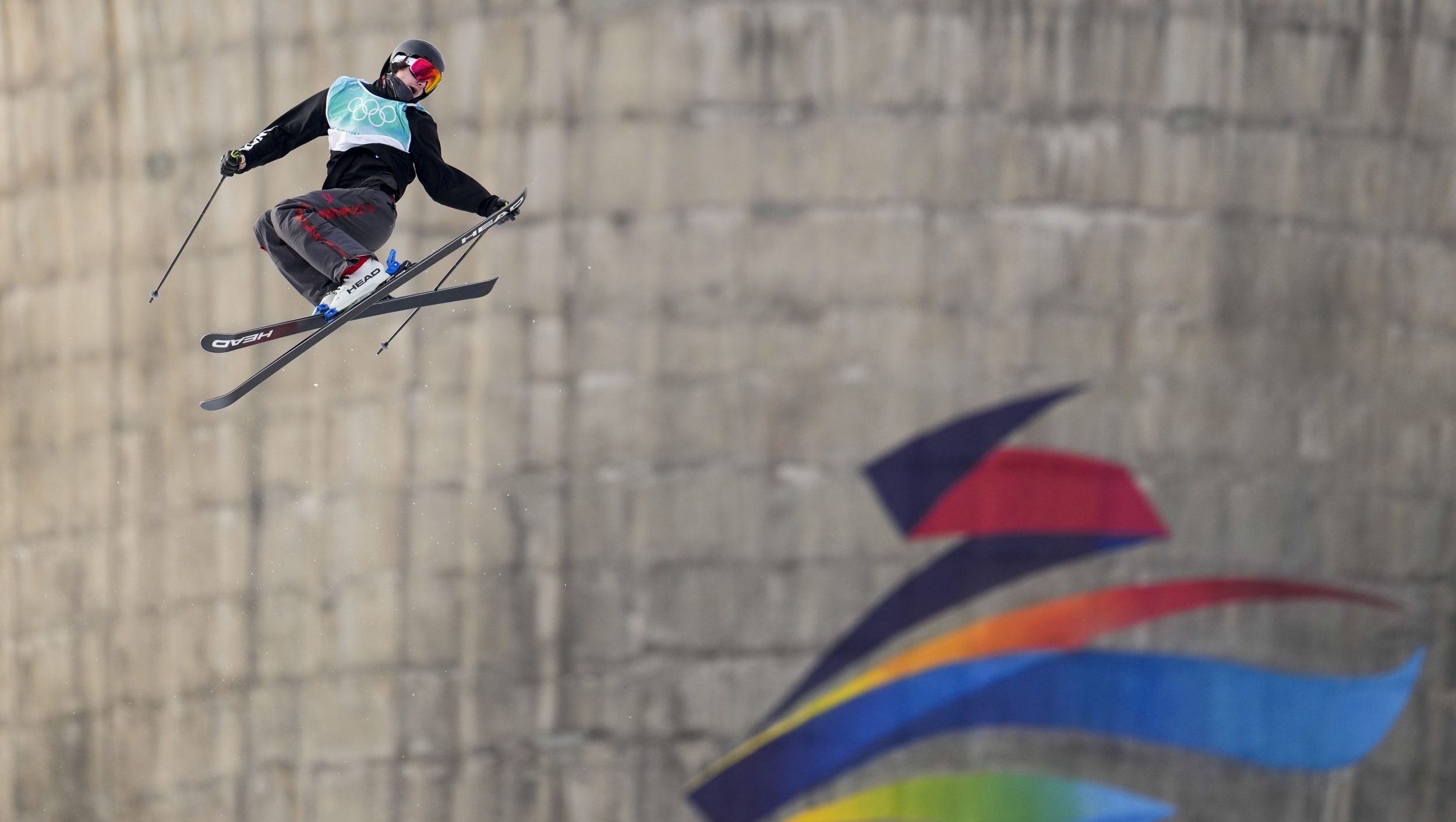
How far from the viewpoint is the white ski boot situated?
51.3ft

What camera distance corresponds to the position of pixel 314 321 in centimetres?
1680

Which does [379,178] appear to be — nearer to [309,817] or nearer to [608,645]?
[608,645]

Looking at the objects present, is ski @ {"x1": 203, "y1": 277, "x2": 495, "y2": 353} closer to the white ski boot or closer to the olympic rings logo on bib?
the white ski boot

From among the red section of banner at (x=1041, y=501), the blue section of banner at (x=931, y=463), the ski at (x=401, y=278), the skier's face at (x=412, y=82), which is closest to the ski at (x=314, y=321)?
the ski at (x=401, y=278)

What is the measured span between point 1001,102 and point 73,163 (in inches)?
417

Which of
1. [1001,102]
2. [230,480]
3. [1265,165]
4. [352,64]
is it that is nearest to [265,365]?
[230,480]

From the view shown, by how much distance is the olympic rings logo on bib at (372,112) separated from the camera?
15.8 metres

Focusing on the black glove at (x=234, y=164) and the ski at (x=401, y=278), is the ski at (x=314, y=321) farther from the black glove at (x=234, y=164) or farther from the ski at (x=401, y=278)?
the black glove at (x=234, y=164)

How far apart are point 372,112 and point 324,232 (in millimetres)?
1180

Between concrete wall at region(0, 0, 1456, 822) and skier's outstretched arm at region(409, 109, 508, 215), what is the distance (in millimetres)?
2900

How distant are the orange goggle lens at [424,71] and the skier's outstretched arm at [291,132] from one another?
0.82 metres

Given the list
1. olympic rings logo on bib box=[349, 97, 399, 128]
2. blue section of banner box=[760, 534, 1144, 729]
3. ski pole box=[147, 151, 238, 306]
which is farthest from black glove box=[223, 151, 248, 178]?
blue section of banner box=[760, 534, 1144, 729]

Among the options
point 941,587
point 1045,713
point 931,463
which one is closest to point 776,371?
point 931,463

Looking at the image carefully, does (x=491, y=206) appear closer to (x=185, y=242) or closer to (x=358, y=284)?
(x=358, y=284)
